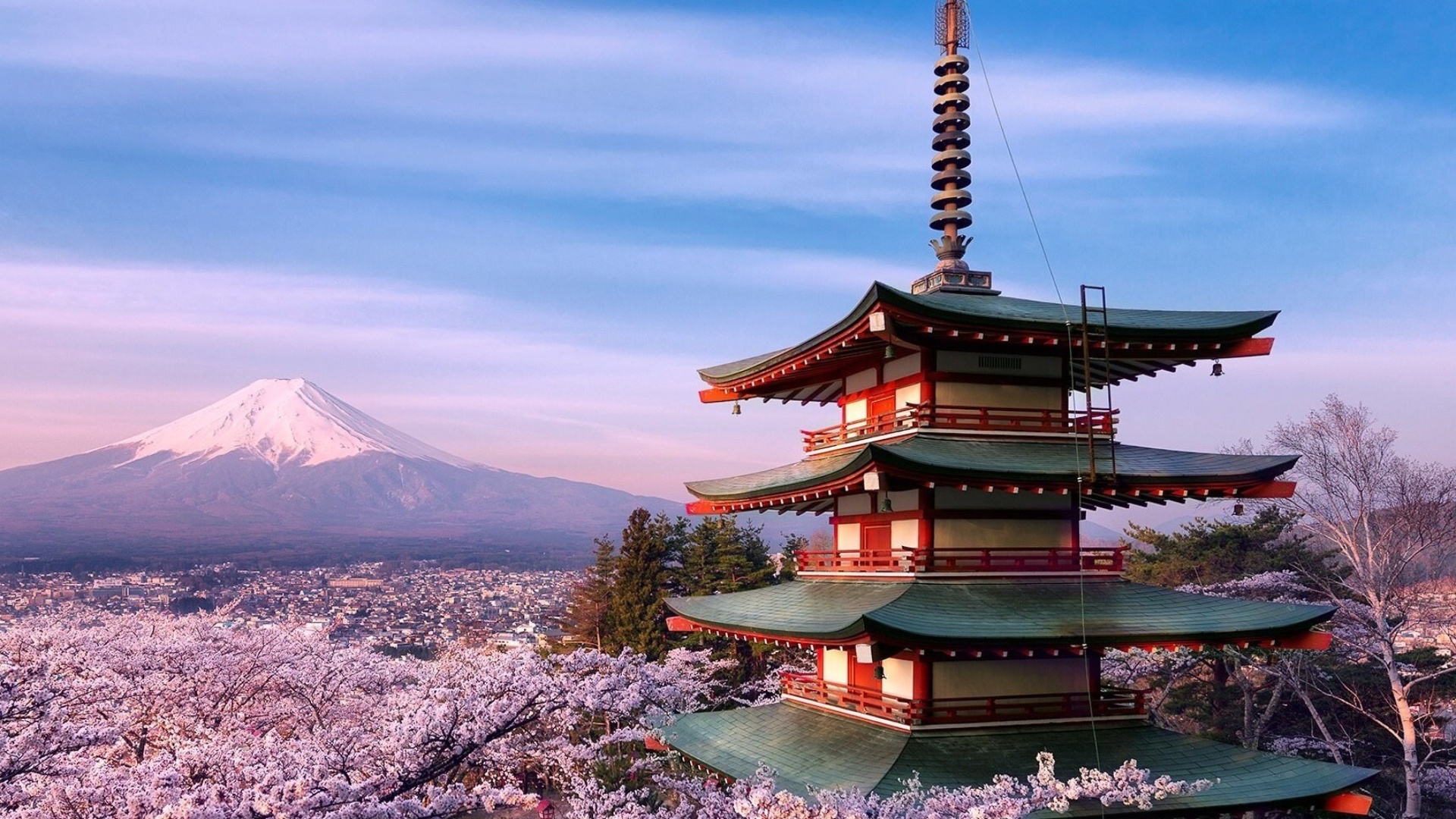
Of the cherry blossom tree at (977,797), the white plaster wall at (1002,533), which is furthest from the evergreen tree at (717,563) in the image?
the cherry blossom tree at (977,797)

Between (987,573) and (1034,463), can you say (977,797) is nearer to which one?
(987,573)

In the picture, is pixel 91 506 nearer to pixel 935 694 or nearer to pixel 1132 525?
pixel 1132 525

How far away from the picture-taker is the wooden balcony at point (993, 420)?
1543cm

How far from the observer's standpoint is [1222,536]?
117ft

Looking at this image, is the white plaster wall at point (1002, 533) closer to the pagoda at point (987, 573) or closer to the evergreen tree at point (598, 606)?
the pagoda at point (987, 573)

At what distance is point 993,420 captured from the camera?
51.7ft

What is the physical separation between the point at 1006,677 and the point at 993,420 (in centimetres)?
390

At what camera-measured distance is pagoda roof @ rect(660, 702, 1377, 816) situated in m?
13.0

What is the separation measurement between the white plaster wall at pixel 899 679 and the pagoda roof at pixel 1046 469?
108 inches

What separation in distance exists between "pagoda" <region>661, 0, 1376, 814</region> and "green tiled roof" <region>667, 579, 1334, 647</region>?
0.14 ft

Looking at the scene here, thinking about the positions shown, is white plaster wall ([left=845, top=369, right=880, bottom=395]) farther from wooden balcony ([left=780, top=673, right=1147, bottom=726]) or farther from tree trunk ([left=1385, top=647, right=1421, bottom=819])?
tree trunk ([left=1385, top=647, right=1421, bottom=819])

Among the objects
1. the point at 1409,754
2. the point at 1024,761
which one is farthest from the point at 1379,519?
the point at 1024,761

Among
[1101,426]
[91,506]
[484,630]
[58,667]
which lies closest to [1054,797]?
[1101,426]

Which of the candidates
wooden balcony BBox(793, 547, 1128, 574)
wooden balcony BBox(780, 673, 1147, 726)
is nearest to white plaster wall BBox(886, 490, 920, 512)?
wooden balcony BBox(793, 547, 1128, 574)
